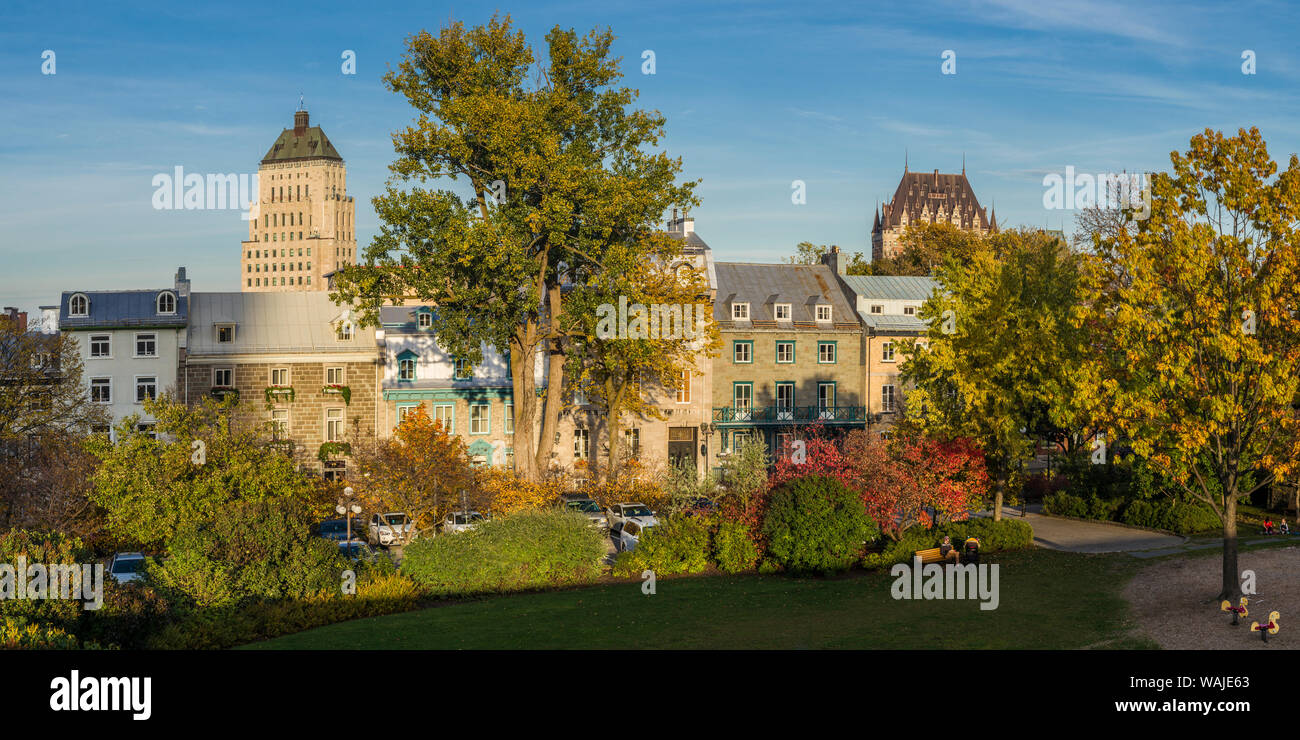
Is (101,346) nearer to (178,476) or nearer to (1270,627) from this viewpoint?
(178,476)

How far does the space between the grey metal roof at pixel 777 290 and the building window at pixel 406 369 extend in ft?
53.7

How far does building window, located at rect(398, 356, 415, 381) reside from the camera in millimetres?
52719

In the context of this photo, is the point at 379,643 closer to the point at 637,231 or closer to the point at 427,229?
the point at 427,229

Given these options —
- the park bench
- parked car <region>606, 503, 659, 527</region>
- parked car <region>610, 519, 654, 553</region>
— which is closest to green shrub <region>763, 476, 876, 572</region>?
the park bench

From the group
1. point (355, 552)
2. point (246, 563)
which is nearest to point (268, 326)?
point (355, 552)

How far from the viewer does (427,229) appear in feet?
136

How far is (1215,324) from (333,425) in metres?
39.8

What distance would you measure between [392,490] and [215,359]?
64.1ft

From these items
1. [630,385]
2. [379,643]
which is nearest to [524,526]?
[379,643]

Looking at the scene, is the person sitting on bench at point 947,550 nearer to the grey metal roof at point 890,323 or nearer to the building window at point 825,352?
the building window at point 825,352

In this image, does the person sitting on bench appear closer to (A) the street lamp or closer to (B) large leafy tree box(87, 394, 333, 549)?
(A) the street lamp

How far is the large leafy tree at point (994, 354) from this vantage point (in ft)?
124

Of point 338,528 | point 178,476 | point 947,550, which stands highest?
point 178,476

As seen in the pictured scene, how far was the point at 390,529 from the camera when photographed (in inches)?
1582
